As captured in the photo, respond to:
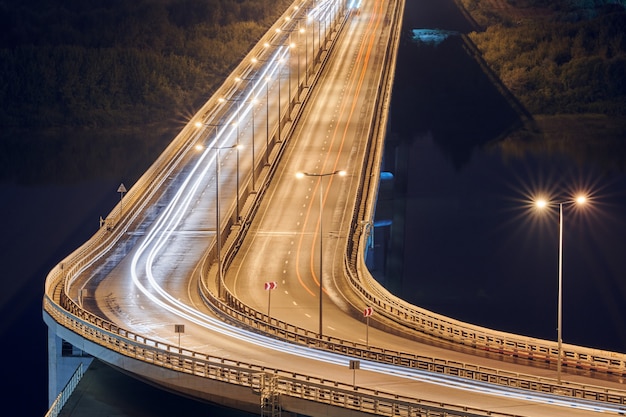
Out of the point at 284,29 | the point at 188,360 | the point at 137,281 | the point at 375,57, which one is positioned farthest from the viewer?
the point at 284,29

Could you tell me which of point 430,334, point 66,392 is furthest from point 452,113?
point 66,392

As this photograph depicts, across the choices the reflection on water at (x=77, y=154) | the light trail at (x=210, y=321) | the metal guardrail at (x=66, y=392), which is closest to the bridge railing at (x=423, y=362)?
the light trail at (x=210, y=321)

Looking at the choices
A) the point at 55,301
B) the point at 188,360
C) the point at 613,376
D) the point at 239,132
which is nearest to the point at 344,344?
the point at 188,360

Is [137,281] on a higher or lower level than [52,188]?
higher

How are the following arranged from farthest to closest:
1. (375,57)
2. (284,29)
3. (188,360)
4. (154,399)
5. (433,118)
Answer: (433,118) < (284,29) < (375,57) < (154,399) < (188,360)

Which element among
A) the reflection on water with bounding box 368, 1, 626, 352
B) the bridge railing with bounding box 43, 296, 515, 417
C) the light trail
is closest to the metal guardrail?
the bridge railing with bounding box 43, 296, 515, 417

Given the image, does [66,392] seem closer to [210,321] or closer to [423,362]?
[210,321]

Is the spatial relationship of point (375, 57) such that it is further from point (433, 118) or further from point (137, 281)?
point (137, 281)
